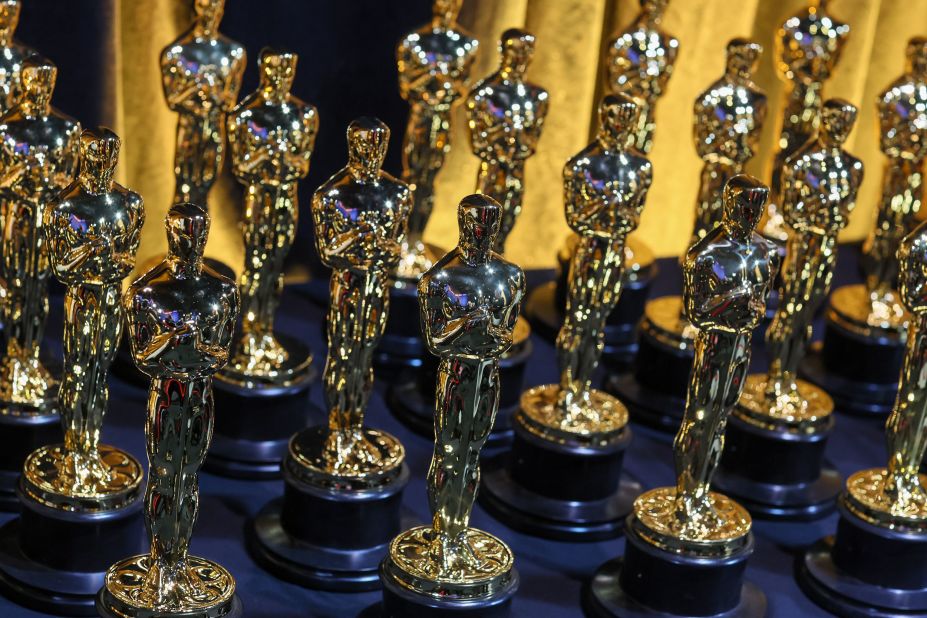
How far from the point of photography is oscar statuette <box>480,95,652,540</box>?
1.05 meters

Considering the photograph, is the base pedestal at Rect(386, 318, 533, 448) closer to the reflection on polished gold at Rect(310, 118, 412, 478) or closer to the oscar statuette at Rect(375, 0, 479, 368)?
the oscar statuette at Rect(375, 0, 479, 368)

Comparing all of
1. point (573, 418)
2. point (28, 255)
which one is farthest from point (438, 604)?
point (28, 255)

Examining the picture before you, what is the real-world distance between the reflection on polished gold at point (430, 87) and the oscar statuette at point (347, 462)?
0.27m

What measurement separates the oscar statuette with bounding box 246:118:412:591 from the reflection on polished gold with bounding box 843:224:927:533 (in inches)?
11.7

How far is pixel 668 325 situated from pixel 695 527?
307mm

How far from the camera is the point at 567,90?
5.38 feet

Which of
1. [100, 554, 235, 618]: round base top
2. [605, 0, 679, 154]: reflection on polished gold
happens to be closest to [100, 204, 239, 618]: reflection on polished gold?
[100, 554, 235, 618]: round base top

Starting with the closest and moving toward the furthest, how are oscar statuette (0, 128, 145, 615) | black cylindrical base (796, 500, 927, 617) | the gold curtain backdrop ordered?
1. oscar statuette (0, 128, 145, 615)
2. black cylindrical base (796, 500, 927, 617)
3. the gold curtain backdrop

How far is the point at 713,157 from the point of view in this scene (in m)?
1.20

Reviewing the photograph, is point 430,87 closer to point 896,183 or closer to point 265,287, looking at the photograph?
point 265,287

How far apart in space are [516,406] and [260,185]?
279 mm

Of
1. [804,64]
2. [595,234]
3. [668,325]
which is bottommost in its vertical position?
[668,325]

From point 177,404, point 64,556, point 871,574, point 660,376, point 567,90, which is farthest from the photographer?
point 567,90

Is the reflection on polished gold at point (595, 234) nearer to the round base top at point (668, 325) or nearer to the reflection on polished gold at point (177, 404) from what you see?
the round base top at point (668, 325)
